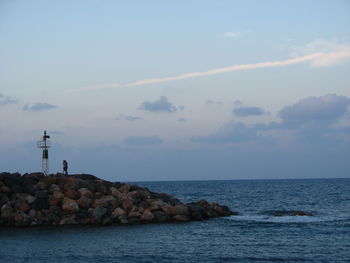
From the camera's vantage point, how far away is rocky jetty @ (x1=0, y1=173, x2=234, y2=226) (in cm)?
3334

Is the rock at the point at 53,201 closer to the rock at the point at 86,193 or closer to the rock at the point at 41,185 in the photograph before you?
the rock at the point at 86,193

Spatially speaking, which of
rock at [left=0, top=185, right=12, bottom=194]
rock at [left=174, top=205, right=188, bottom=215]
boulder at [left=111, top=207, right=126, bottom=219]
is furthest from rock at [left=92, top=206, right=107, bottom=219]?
rock at [left=0, top=185, right=12, bottom=194]

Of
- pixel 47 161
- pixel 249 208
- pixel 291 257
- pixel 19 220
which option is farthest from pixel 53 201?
pixel 249 208

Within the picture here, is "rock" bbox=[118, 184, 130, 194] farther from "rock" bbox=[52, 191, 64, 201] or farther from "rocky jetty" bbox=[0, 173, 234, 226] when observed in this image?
"rock" bbox=[52, 191, 64, 201]

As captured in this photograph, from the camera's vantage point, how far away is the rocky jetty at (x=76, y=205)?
109ft

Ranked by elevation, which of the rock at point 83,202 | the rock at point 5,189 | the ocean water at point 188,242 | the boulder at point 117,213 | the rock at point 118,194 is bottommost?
the ocean water at point 188,242

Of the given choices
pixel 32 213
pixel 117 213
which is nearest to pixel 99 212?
pixel 117 213

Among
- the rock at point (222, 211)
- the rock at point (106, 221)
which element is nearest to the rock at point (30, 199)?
the rock at point (106, 221)

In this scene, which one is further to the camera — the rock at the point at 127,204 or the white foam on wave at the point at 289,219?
the white foam on wave at the point at 289,219

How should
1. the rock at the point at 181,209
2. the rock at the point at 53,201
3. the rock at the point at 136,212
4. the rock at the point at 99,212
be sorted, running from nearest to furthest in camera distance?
the rock at the point at 99,212 < the rock at the point at 136,212 < the rock at the point at 53,201 < the rock at the point at 181,209

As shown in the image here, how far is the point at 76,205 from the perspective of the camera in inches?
1350

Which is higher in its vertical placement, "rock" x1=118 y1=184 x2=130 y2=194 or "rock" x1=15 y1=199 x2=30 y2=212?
"rock" x1=118 y1=184 x2=130 y2=194

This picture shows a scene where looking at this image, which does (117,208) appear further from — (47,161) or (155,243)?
(47,161)

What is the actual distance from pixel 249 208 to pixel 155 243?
25.2 m
